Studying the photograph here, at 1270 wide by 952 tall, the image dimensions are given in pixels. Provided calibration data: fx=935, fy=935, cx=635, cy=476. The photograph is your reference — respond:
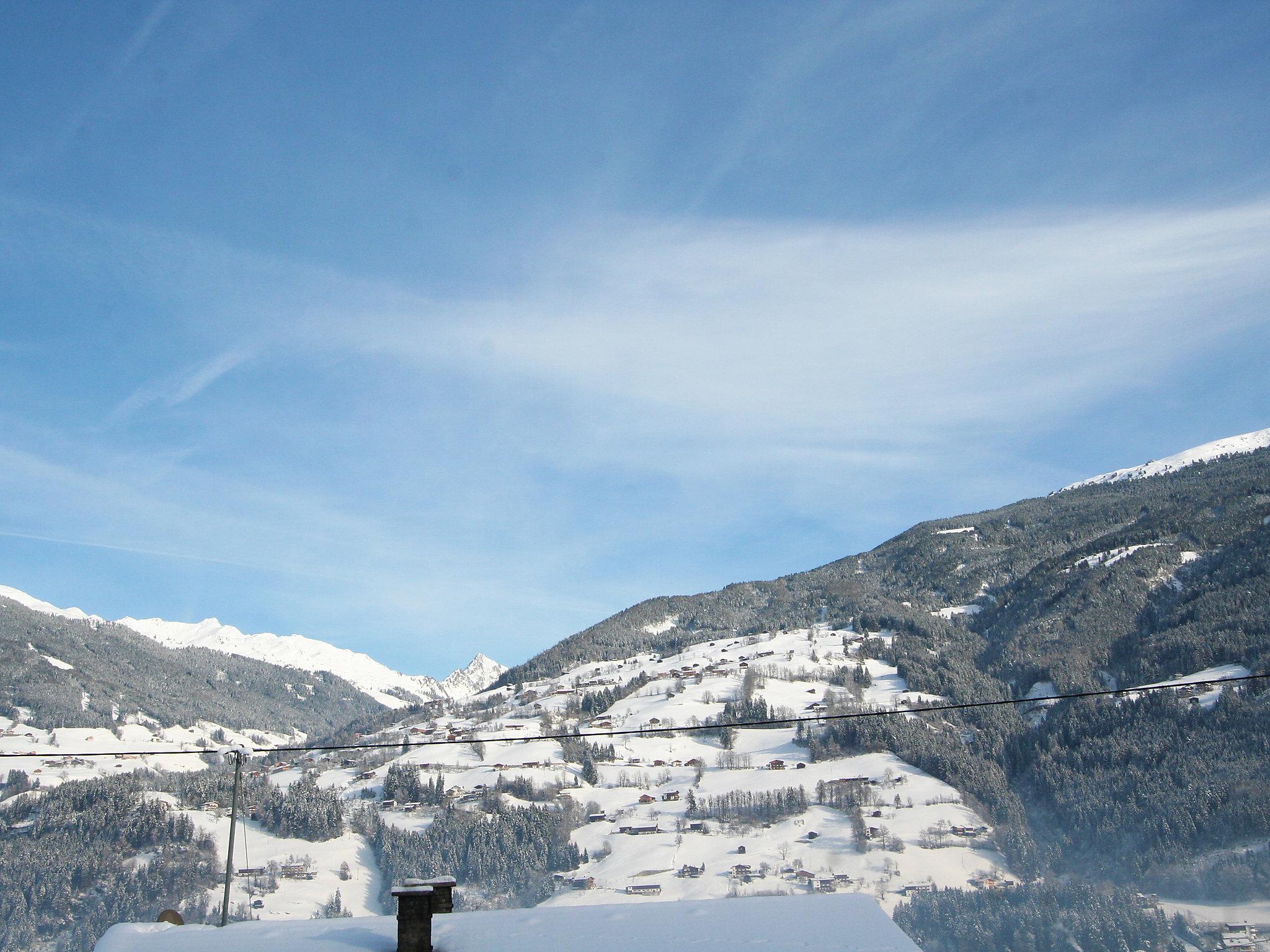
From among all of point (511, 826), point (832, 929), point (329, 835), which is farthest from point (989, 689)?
point (832, 929)

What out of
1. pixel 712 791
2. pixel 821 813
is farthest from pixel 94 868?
pixel 821 813

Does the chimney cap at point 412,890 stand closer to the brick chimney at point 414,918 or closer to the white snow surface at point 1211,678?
the brick chimney at point 414,918

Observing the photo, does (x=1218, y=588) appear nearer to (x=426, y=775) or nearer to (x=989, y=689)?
(x=989, y=689)

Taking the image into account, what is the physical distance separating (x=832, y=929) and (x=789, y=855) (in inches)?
3961

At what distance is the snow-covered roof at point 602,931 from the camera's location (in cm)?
1727

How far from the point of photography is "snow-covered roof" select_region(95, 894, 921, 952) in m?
17.3

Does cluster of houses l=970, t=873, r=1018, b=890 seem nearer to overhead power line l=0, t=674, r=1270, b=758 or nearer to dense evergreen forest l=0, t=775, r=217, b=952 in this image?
overhead power line l=0, t=674, r=1270, b=758

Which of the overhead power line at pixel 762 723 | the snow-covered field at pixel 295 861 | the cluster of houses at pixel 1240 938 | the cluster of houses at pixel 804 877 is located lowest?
the cluster of houses at pixel 1240 938

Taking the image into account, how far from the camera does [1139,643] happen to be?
162 m

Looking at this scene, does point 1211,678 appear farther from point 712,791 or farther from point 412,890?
point 412,890

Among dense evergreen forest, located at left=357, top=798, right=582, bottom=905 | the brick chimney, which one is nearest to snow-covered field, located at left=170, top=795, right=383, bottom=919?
dense evergreen forest, located at left=357, top=798, right=582, bottom=905

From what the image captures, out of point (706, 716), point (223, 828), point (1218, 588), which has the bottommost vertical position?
point (223, 828)

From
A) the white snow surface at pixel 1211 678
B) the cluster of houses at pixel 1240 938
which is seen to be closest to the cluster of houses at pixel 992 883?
the cluster of houses at pixel 1240 938

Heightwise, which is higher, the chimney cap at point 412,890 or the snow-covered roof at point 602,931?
the chimney cap at point 412,890
